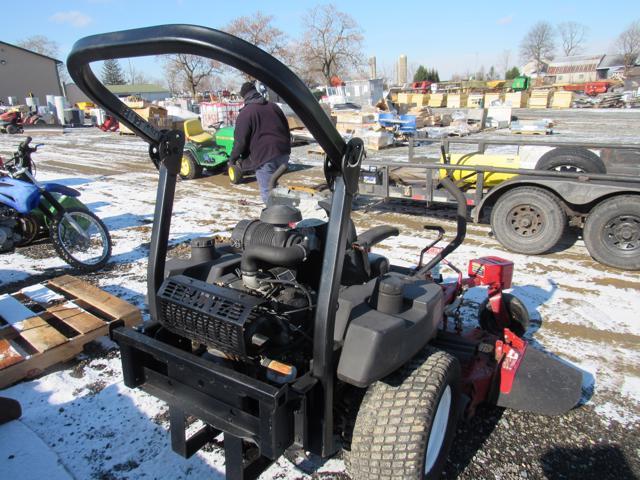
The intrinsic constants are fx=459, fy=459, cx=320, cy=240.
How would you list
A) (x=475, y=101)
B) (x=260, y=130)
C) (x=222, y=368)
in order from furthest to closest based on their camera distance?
(x=475, y=101) < (x=260, y=130) < (x=222, y=368)

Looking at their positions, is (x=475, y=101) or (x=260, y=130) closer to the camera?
(x=260, y=130)

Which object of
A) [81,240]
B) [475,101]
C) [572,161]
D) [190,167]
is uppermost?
[475,101]

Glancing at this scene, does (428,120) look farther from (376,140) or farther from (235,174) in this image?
(235,174)

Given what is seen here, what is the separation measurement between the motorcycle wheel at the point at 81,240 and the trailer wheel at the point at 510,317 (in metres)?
3.83

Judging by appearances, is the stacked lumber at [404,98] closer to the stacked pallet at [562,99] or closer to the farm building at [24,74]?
the stacked pallet at [562,99]

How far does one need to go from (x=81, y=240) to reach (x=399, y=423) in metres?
A: 4.31

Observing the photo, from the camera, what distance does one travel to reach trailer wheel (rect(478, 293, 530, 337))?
10.5 ft

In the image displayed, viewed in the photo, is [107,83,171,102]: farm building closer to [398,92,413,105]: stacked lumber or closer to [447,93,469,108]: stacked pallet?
[398,92,413,105]: stacked lumber

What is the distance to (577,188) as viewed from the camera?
4605 millimetres

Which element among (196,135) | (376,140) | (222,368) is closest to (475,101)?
(376,140)

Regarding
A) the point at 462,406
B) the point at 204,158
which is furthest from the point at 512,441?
the point at 204,158

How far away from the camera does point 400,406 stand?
69.9 inches

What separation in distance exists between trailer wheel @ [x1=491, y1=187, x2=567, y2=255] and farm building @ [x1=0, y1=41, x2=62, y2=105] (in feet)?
147

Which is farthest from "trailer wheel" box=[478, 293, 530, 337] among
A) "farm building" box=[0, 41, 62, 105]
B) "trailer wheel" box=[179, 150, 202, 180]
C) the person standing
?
"farm building" box=[0, 41, 62, 105]
